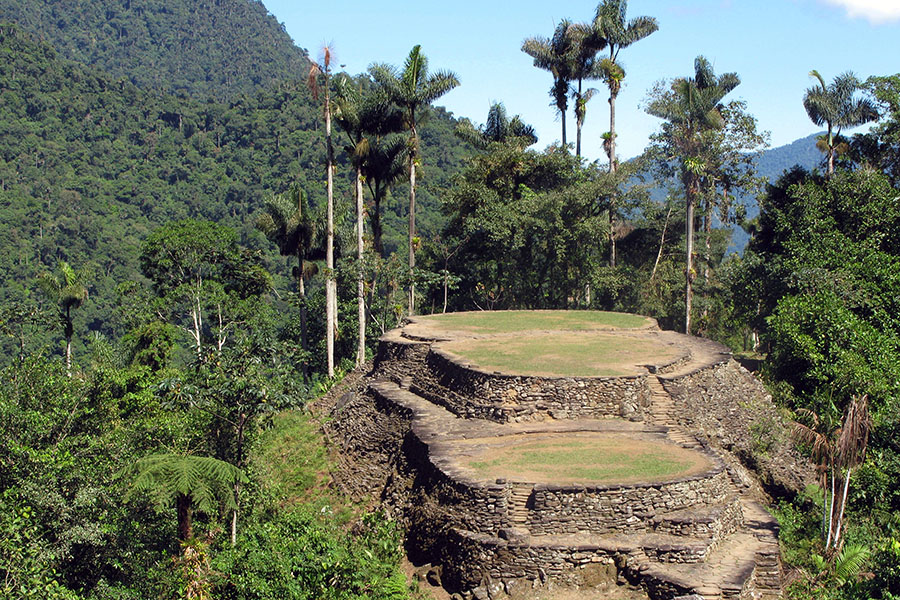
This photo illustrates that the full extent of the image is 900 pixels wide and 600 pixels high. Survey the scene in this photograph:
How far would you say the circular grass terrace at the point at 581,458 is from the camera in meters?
14.4

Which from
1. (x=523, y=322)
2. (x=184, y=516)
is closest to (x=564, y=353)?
(x=523, y=322)

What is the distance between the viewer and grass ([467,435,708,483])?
14.4 metres

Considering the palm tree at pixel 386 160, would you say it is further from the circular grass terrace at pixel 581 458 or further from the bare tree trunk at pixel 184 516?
the bare tree trunk at pixel 184 516

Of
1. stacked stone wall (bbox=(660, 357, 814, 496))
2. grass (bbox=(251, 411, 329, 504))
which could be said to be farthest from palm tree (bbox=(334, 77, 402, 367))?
stacked stone wall (bbox=(660, 357, 814, 496))

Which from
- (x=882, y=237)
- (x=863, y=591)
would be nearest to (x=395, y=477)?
(x=863, y=591)

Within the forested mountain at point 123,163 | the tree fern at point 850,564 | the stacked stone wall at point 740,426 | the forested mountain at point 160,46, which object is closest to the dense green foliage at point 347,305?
the tree fern at point 850,564

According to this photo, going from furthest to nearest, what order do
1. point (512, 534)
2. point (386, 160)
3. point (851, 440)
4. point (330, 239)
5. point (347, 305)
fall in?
point (347, 305) < point (386, 160) < point (330, 239) < point (851, 440) < point (512, 534)

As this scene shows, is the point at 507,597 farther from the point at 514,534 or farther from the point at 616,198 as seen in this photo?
the point at 616,198

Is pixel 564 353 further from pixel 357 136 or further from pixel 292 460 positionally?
pixel 357 136

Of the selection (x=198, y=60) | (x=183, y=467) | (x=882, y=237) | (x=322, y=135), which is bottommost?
(x=183, y=467)

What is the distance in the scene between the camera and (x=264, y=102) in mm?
92812

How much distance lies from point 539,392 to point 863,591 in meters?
6.80

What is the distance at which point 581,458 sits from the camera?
15.2 meters

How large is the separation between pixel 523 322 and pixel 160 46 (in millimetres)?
187772
